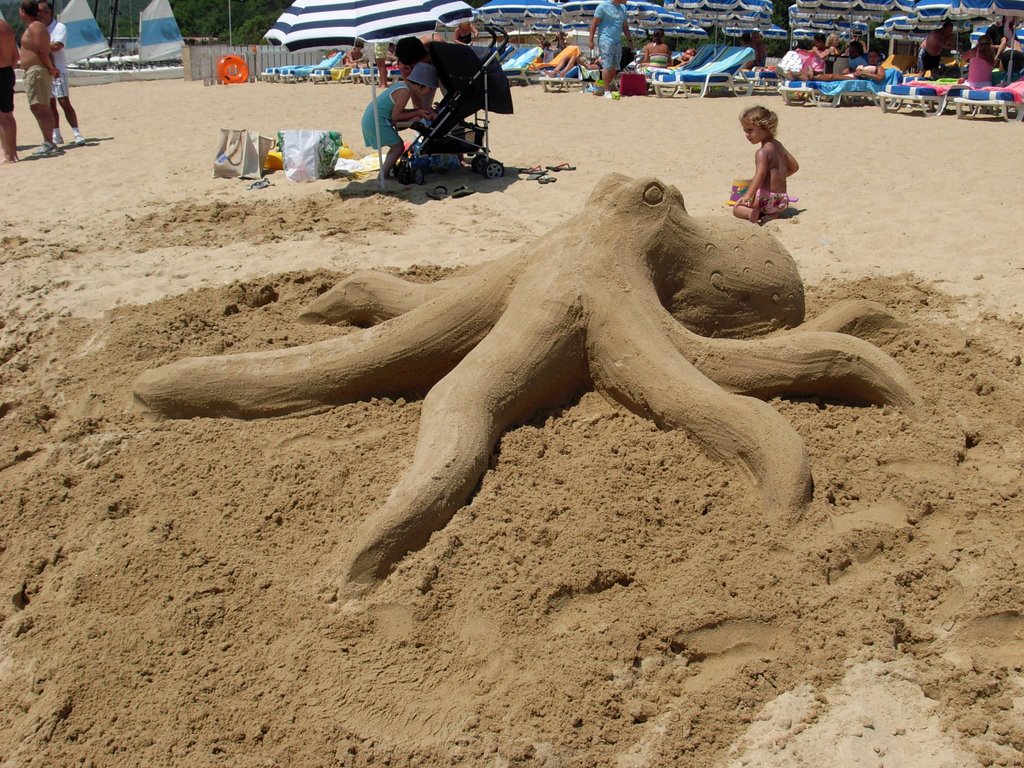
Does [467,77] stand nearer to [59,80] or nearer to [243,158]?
[243,158]

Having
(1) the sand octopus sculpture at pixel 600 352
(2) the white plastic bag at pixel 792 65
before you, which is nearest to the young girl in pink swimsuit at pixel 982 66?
(2) the white plastic bag at pixel 792 65

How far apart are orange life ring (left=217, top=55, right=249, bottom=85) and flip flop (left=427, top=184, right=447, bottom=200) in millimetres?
19163

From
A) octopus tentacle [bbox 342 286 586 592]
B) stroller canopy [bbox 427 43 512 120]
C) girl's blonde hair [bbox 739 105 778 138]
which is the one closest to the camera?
octopus tentacle [bbox 342 286 586 592]

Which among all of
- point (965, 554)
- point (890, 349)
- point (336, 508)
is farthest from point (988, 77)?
point (336, 508)

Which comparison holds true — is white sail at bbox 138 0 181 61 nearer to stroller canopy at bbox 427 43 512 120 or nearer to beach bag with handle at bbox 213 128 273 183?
beach bag with handle at bbox 213 128 273 183

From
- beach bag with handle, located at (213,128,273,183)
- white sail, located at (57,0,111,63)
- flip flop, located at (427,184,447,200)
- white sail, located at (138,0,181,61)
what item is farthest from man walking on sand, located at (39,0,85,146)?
white sail, located at (138,0,181,61)

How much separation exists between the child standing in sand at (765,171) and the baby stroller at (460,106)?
2619 millimetres

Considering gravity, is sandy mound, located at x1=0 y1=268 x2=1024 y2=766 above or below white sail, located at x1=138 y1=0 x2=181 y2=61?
below

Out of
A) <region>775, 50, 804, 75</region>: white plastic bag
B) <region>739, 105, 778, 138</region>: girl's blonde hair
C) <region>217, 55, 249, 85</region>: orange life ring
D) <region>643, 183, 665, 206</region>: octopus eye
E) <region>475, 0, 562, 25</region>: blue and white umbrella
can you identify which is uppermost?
<region>475, 0, 562, 25</region>: blue and white umbrella

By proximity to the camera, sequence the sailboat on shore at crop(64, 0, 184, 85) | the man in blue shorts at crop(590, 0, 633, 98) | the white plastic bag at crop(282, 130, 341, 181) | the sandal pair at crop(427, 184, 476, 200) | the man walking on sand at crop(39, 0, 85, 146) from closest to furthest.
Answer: the sandal pair at crop(427, 184, 476, 200), the white plastic bag at crop(282, 130, 341, 181), the man walking on sand at crop(39, 0, 85, 146), the man in blue shorts at crop(590, 0, 633, 98), the sailboat on shore at crop(64, 0, 184, 85)

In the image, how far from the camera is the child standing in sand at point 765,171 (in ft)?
21.8

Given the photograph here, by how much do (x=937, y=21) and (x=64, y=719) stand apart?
69.5ft

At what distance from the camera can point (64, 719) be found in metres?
2.40

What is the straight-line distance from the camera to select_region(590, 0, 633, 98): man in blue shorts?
15562mm
